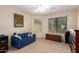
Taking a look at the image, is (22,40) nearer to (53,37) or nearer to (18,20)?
(18,20)

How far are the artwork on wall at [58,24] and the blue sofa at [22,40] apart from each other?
40 centimetres

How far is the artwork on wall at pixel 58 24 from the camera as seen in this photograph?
4.97 feet

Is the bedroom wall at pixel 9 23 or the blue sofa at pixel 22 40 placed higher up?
the bedroom wall at pixel 9 23

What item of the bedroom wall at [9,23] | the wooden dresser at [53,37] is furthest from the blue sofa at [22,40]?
the wooden dresser at [53,37]

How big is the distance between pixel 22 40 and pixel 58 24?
79 cm

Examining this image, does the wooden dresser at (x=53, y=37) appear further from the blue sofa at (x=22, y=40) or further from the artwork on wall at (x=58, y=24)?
the blue sofa at (x=22, y=40)

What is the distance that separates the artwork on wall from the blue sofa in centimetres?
40

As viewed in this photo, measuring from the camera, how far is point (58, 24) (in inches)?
60.5

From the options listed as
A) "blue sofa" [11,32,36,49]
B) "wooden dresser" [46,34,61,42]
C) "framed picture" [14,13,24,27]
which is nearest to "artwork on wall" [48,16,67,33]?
"wooden dresser" [46,34,61,42]

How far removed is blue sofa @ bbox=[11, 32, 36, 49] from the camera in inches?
60.6

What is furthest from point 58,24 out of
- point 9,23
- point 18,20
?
point 9,23

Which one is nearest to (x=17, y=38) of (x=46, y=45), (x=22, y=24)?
(x=22, y=24)

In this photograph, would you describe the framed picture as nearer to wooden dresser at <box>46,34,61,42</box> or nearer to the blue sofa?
the blue sofa

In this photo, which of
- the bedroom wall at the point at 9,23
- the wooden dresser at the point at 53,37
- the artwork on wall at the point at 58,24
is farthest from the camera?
the wooden dresser at the point at 53,37
